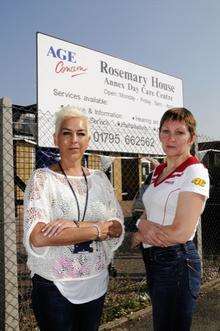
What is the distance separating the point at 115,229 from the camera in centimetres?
243

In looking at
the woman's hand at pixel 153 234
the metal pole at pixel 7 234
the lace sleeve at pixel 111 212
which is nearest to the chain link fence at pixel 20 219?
the metal pole at pixel 7 234

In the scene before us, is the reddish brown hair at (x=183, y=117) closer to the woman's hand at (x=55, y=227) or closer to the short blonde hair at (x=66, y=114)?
the short blonde hair at (x=66, y=114)

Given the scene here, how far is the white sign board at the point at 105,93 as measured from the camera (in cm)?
514

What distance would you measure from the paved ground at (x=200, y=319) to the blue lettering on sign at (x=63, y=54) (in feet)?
11.0

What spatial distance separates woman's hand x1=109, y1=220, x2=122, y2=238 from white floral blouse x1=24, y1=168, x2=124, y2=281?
0.07 m

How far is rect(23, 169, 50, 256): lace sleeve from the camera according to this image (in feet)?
7.07

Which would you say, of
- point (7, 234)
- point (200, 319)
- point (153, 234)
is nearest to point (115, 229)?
point (153, 234)

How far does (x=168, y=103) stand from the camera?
A: 7.54 meters

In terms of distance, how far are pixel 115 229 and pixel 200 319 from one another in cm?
304

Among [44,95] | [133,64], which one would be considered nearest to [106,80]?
[133,64]

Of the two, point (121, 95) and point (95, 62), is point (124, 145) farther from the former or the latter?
point (95, 62)

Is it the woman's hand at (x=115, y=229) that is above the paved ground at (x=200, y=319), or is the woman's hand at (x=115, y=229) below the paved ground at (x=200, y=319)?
→ above

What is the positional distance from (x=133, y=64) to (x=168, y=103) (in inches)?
46.6

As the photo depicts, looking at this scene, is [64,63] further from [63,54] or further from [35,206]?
[35,206]
